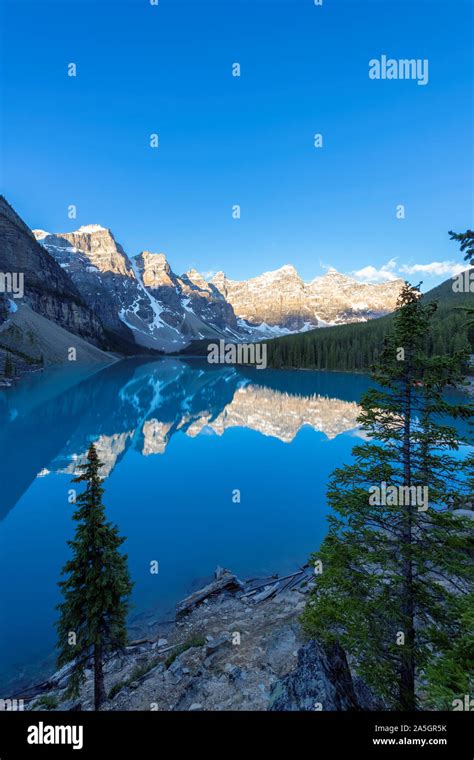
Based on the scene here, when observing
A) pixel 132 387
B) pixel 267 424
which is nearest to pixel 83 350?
pixel 132 387

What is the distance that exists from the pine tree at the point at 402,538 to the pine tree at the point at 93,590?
6.30m

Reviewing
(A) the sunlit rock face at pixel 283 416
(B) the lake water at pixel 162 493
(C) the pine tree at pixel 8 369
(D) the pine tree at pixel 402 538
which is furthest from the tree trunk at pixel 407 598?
(C) the pine tree at pixel 8 369

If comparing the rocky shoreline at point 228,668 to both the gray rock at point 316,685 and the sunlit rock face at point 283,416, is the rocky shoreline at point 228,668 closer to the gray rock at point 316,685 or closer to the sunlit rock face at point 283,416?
the gray rock at point 316,685

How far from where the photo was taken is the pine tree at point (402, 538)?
6.72 meters

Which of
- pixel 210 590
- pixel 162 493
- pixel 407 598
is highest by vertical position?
pixel 407 598

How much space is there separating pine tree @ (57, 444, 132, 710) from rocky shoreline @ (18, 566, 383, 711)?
132 centimetres

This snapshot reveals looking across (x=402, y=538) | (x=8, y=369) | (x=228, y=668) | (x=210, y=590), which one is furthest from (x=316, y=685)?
(x=8, y=369)

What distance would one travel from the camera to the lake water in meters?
16.0

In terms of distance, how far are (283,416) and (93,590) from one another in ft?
162

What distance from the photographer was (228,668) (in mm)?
9930

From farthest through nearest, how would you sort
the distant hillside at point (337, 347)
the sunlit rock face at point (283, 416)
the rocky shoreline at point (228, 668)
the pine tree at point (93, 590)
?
the distant hillside at point (337, 347) → the sunlit rock face at point (283, 416) → the pine tree at point (93, 590) → the rocky shoreline at point (228, 668)

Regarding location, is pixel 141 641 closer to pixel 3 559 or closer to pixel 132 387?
pixel 3 559

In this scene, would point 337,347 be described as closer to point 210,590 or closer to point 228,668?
point 210,590
